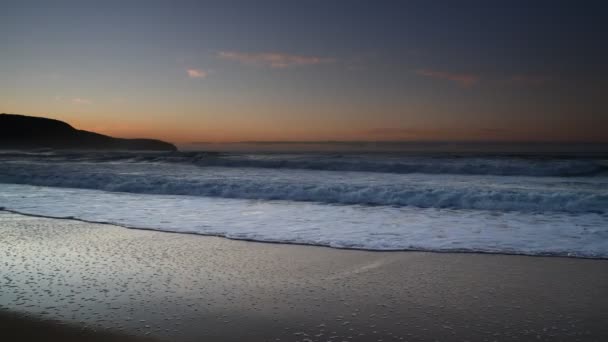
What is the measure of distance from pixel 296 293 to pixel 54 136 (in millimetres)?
109671

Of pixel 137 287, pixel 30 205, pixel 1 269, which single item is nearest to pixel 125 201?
pixel 30 205

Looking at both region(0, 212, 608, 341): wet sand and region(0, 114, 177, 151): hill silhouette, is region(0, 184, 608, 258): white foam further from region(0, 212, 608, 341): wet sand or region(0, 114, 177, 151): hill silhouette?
region(0, 114, 177, 151): hill silhouette

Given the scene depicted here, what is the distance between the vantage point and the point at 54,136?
98.4 m

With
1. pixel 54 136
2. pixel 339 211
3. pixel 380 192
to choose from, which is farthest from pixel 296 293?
pixel 54 136

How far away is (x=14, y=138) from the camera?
3664 inches

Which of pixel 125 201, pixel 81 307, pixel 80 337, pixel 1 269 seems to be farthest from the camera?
pixel 125 201

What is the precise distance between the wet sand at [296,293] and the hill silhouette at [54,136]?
94.6 metres

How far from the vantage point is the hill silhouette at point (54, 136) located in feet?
308

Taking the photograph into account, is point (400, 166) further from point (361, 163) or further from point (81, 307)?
point (81, 307)

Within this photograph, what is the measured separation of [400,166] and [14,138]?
9796 cm

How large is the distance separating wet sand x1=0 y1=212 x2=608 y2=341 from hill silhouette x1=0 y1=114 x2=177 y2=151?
94585 mm

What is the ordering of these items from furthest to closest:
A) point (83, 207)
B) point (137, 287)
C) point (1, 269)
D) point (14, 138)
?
1. point (14, 138)
2. point (83, 207)
3. point (1, 269)
4. point (137, 287)

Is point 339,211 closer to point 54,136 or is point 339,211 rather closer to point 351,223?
point 351,223

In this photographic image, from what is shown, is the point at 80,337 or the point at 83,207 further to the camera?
the point at 83,207
